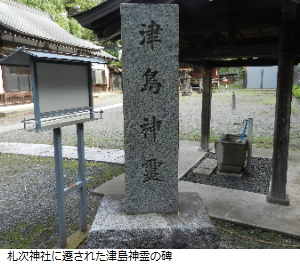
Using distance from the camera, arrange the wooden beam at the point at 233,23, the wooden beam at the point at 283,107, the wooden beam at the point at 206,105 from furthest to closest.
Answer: the wooden beam at the point at 206,105 < the wooden beam at the point at 233,23 < the wooden beam at the point at 283,107

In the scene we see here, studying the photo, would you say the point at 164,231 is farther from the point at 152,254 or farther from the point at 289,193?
the point at 289,193

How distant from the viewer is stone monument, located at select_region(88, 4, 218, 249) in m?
2.69

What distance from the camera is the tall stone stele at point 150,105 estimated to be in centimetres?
268

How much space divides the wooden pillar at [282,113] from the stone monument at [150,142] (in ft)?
6.89

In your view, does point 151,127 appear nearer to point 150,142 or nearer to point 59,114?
point 150,142

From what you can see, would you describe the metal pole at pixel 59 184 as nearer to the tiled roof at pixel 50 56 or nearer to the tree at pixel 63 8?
the tiled roof at pixel 50 56

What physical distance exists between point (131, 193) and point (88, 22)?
2926 mm

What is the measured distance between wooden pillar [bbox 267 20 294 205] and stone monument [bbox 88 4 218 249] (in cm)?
210

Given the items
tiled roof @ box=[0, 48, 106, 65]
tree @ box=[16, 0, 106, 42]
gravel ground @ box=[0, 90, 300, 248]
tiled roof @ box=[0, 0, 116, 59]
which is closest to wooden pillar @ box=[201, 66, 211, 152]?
gravel ground @ box=[0, 90, 300, 248]

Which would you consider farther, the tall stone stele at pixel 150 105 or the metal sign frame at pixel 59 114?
the metal sign frame at pixel 59 114

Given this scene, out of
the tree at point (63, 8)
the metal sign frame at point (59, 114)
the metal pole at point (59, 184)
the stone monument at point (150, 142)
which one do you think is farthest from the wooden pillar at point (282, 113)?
the tree at point (63, 8)

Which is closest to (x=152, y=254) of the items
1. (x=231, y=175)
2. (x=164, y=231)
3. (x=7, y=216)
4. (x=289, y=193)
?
(x=164, y=231)

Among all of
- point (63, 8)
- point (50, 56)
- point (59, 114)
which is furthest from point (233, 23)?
point (63, 8)

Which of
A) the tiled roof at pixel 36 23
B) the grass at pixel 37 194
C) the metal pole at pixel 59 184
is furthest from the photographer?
the tiled roof at pixel 36 23
